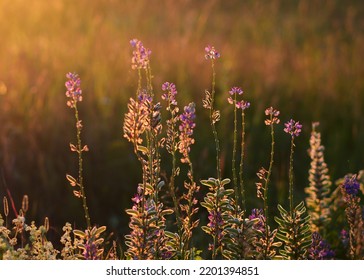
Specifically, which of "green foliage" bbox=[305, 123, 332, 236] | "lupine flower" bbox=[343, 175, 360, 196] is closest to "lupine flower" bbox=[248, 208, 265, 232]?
"lupine flower" bbox=[343, 175, 360, 196]

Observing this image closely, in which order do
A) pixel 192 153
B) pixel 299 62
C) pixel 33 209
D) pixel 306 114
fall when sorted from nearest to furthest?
pixel 33 209, pixel 192 153, pixel 306 114, pixel 299 62

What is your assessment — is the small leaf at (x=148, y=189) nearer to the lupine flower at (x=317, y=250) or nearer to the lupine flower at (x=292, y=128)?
the lupine flower at (x=292, y=128)

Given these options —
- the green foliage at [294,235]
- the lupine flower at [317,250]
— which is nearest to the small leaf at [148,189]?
the green foliage at [294,235]

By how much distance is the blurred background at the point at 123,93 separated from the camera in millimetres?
4293

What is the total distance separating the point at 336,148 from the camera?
4.80 meters

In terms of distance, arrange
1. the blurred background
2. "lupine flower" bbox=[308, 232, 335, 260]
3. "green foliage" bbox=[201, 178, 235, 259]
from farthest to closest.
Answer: the blurred background < "lupine flower" bbox=[308, 232, 335, 260] < "green foliage" bbox=[201, 178, 235, 259]

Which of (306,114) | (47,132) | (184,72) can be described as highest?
(184,72)

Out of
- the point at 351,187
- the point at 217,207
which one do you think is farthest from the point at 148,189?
the point at 351,187

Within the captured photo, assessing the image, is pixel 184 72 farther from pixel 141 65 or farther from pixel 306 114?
pixel 141 65

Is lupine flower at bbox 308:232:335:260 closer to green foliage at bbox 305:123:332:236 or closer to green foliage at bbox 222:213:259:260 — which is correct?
green foliage at bbox 222:213:259:260

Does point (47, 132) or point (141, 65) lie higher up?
point (47, 132)

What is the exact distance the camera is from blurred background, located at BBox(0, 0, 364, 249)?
4293 mm
